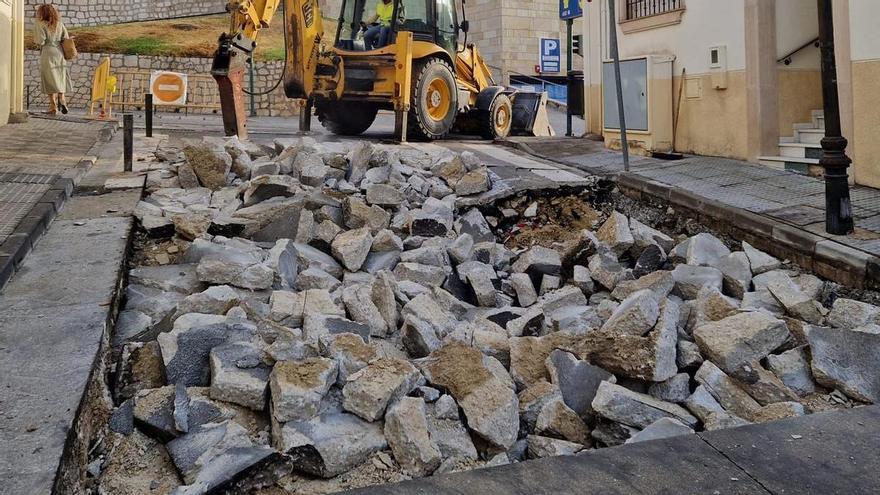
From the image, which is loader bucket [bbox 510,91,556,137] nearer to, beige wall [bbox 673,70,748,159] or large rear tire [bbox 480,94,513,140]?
large rear tire [bbox 480,94,513,140]

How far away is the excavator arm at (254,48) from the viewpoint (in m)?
9.16

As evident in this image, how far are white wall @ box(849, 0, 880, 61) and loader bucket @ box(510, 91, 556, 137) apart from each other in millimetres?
7613

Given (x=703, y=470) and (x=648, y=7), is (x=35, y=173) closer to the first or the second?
(x=703, y=470)

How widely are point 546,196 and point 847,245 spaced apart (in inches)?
112

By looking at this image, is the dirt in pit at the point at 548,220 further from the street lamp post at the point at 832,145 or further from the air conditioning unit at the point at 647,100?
the air conditioning unit at the point at 647,100

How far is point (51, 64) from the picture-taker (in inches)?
552

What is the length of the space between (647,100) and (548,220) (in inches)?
148

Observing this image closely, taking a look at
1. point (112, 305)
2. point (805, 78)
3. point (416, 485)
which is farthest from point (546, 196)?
point (416, 485)

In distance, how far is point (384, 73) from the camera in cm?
1165

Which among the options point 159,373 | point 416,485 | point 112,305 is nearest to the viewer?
point 416,485

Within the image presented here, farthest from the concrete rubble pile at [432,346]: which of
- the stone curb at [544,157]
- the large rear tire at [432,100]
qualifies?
the large rear tire at [432,100]

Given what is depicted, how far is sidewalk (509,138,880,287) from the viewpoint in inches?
196

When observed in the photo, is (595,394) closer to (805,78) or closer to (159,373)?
(159,373)

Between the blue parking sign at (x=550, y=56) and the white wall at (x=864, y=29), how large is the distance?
2312 cm
